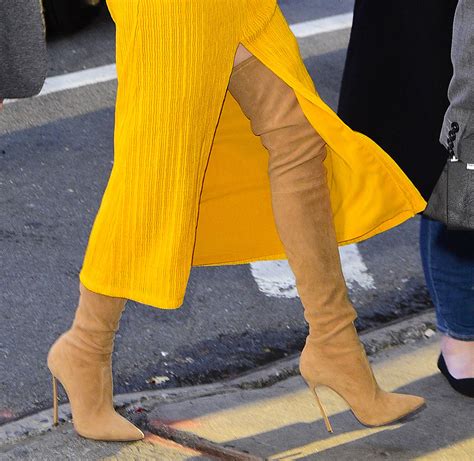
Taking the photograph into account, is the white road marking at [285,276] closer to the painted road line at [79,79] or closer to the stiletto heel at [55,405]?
the stiletto heel at [55,405]

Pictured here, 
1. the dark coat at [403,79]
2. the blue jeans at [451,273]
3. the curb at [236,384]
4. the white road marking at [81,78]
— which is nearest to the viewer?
the dark coat at [403,79]

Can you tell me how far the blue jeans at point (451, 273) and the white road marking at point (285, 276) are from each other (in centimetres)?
88

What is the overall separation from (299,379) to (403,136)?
791mm

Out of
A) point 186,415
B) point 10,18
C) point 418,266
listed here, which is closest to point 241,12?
point 10,18

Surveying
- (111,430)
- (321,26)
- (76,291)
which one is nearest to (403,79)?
(111,430)

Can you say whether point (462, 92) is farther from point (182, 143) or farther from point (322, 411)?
point (322, 411)

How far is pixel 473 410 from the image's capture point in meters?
3.25

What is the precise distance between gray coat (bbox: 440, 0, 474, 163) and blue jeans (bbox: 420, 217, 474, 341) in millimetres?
434

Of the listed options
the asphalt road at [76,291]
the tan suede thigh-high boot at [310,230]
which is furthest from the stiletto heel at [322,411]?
the asphalt road at [76,291]

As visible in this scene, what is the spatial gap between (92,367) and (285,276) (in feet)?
4.96

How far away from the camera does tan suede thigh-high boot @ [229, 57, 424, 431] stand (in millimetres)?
2664

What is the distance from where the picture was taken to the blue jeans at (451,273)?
3.25 meters

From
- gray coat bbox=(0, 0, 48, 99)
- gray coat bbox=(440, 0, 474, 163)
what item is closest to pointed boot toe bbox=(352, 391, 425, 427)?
gray coat bbox=(440, 0, 474, 163)

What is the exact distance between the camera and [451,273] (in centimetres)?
327
